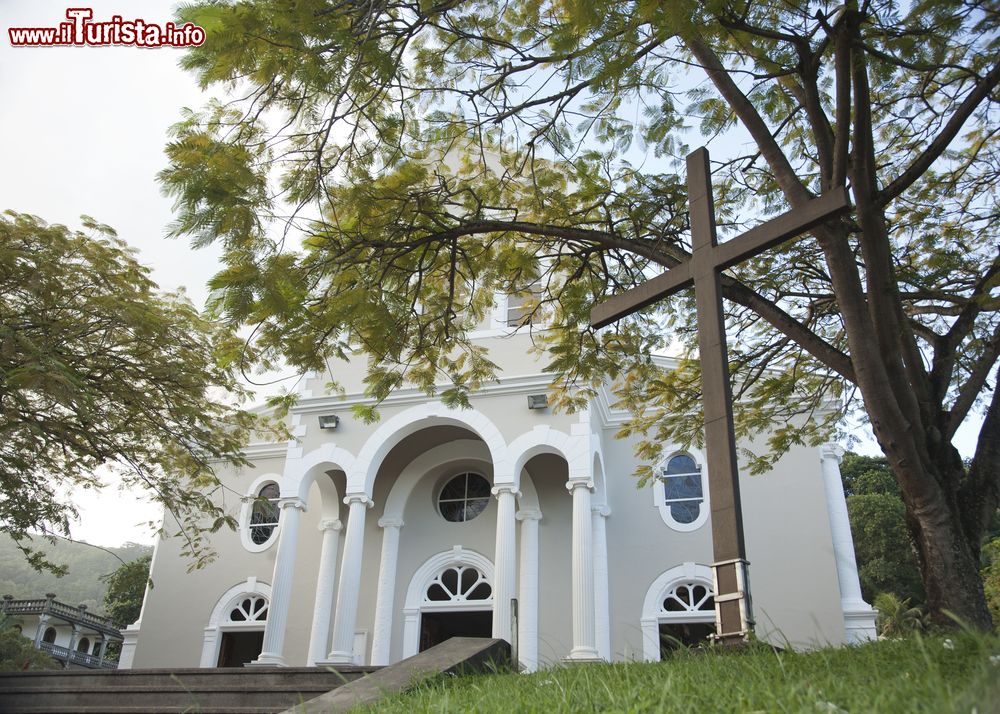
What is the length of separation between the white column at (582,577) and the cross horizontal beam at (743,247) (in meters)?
7.60

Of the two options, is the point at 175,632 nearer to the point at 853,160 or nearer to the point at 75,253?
the point at 75,253

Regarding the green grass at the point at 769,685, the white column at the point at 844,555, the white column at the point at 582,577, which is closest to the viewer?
the green grass at the point at 769,685

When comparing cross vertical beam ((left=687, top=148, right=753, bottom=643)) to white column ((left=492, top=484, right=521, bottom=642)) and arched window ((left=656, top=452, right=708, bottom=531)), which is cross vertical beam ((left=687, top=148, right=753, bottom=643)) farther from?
arched window ((left=656, top=452, right=708, bottom=531))

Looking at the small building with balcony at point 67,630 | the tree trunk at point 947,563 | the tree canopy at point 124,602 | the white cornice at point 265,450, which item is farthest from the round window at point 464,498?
the small building with balcony at point 67,630

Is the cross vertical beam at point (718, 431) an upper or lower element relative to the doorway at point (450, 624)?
upper

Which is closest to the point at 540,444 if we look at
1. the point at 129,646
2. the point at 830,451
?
the point at 830,451

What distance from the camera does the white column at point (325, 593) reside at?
13289mm

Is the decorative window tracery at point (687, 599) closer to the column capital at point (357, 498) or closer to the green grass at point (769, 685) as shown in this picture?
the column capital at point (357, 498)

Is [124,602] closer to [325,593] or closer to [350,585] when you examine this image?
[325,593]

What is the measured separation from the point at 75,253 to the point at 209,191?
671 centimetres

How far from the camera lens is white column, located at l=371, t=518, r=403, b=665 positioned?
1405cm

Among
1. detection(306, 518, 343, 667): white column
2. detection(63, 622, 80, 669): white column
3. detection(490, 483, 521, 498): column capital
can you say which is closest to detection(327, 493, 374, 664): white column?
detection(306, 518, 343, 667): white column

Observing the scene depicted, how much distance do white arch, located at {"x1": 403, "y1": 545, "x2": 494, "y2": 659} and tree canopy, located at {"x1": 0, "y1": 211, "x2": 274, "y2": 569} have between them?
198 inches

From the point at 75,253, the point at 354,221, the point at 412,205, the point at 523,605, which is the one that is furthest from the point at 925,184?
the point at 75,253
